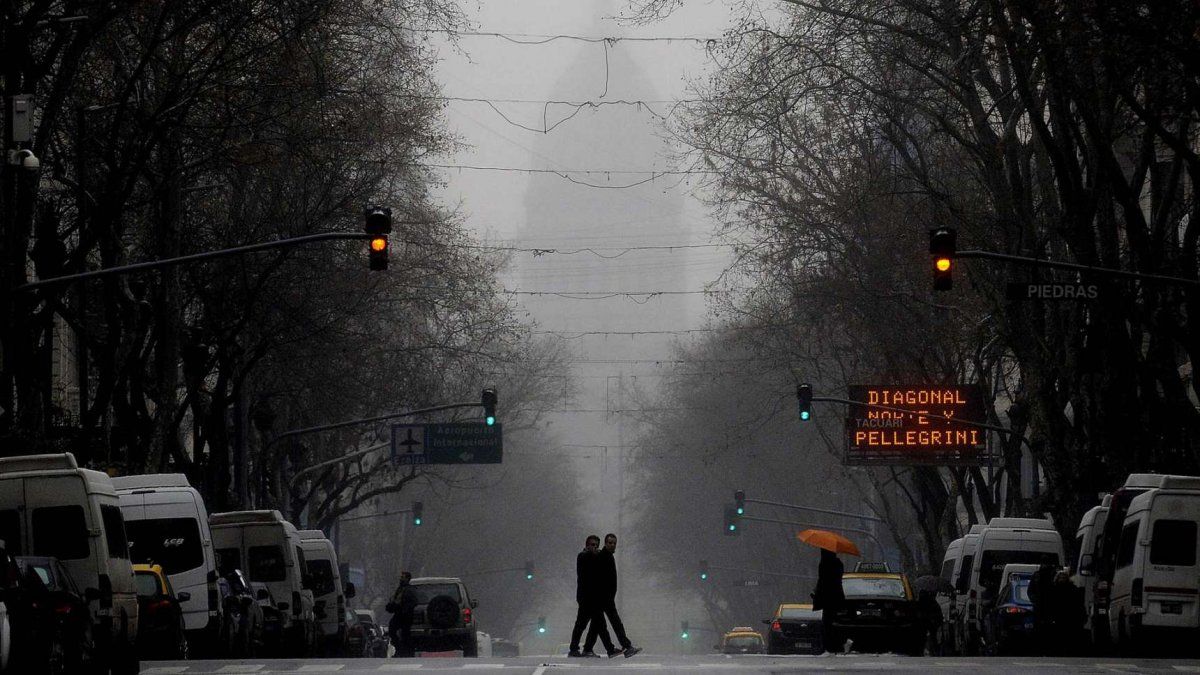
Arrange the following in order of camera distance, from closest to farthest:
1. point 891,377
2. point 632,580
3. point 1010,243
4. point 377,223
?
1. point 377,223
2. point 1010,243
3. point 891,377
4. point 632,580

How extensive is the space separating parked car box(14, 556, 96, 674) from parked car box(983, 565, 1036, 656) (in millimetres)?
16636

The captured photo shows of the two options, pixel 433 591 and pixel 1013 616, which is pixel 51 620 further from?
pixel 433 591

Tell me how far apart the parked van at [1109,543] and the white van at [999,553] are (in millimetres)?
5351

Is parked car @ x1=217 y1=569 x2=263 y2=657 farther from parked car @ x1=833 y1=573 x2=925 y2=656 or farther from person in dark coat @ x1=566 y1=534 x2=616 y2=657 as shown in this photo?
parked car @ x1=833 y1=573 x2=925 y2=656

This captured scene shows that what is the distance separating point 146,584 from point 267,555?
9.50 m

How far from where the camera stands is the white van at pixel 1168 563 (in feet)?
90.9

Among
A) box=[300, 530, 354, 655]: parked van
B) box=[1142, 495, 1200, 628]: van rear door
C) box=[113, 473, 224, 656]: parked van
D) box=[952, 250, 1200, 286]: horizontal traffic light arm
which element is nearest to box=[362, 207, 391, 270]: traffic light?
box=[113, 473, 224, 656]: parked van

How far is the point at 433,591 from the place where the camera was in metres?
44.7

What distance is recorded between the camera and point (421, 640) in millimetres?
42250

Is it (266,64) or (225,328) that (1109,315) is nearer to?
(266,64)

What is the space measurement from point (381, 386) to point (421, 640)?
54.7 ft

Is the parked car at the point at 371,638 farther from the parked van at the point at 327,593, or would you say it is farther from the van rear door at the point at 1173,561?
the van rear door at the point at 1173,561

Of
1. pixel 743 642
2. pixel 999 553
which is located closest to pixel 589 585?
pixel 999 553

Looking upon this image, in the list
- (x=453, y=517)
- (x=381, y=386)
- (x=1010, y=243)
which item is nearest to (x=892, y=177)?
(x=1010, y=243)
